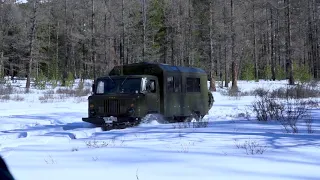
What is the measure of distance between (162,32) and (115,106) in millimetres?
37001

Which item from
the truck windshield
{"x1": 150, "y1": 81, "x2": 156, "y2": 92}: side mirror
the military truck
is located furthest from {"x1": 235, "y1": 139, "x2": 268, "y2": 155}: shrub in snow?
{"x1": 150, "y1": 81, "x2": 156, "y2": 92}: side mirror

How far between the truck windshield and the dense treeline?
19.6m

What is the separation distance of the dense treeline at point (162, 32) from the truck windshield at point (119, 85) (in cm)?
1956

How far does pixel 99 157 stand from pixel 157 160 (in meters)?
0.97

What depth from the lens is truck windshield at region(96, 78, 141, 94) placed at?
12219 mm

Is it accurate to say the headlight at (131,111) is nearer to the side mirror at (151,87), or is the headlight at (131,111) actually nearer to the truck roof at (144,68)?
the side mirror at (151,87)

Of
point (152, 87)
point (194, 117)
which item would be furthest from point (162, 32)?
point (152, 87)

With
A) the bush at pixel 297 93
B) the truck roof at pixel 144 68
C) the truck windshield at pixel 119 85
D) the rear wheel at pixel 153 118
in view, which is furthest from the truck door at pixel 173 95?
the bush at pixel 297 93

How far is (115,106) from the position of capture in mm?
12125

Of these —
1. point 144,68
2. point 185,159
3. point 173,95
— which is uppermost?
point 144,68

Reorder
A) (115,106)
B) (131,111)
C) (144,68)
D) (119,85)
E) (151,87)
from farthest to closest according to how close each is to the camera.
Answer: (144,68), (151,87), (119,85), (115,106), (131,111)

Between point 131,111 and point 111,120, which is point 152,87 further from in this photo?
point 111,120

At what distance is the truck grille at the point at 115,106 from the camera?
1201 cm

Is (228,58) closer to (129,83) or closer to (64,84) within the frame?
(64,84)
